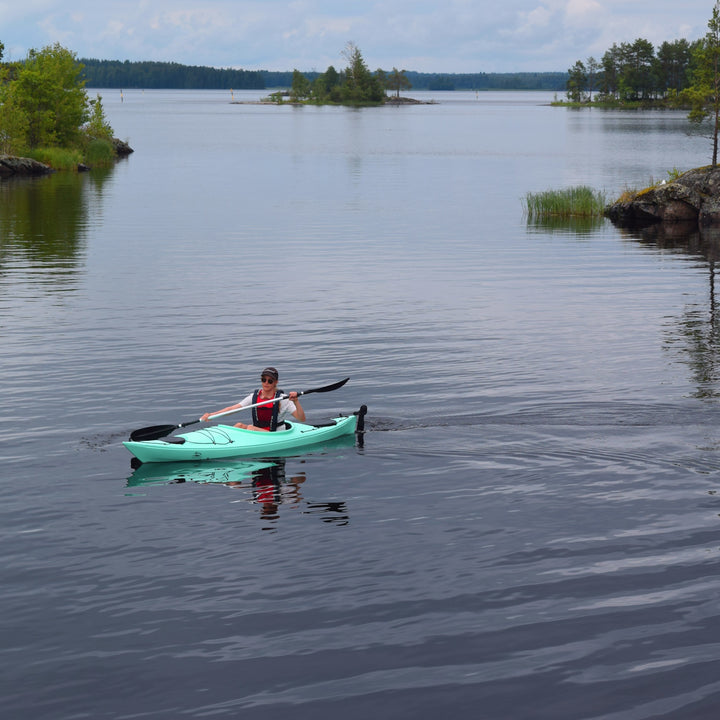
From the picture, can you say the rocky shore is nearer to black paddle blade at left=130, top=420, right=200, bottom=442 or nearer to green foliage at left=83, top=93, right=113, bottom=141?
green foliage at left=83, top=93, right=113, bottom=141

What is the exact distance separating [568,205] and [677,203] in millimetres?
6219

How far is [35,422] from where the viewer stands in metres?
19.3

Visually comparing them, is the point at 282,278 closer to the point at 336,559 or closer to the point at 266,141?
the point at 336,559

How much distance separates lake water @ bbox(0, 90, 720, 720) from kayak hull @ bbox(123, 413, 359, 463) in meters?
0.38

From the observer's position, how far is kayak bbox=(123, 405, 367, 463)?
679 inches

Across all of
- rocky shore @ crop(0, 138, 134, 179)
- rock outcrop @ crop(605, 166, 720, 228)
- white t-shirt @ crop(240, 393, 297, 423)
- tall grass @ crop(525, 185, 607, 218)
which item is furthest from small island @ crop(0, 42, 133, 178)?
white t-shirt @ crop(240, 393, 297, 423)

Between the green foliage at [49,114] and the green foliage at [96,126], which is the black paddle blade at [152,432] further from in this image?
the green foliage at [96,126]

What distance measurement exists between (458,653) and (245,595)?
2992 millimetres

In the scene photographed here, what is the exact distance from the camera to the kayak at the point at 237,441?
1725 cm

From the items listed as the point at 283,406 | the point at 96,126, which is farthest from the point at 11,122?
the point at 283,406

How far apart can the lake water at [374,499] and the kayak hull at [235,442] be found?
1.24 feet

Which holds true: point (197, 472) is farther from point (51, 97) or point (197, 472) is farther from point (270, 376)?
point (51, 97)

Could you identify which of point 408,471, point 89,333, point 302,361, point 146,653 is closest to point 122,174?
point 89,333

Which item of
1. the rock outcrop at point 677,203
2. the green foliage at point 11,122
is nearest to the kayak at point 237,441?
the rock outcrop at point 677,203
